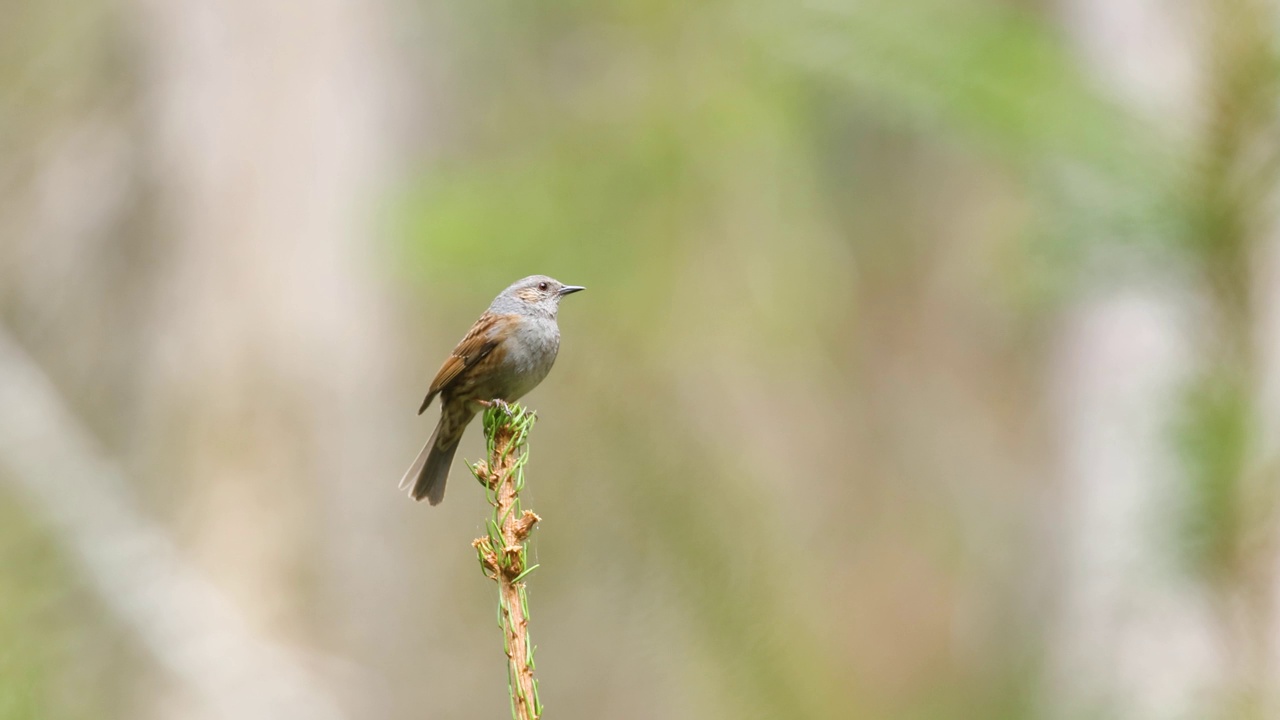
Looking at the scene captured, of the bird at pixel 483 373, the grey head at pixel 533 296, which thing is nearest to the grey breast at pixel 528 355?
the bird at pixel 483 373

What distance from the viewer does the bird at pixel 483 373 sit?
3395mm

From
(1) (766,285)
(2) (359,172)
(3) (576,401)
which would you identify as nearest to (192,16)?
(2) (359,172)

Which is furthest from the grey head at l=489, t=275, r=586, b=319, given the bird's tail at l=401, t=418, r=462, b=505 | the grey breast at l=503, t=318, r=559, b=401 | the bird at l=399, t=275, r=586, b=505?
the bird's tail at l=401, t=418, r=462, b=505

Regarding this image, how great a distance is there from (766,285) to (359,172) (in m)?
3.05

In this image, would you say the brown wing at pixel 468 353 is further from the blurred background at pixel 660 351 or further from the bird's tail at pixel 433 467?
the blurred background at pixel 660 351

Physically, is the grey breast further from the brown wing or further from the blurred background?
the blurred background

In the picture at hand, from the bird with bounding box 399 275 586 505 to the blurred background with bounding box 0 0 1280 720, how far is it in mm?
253

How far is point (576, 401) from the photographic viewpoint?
243 cm

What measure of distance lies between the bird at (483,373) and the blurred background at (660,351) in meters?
0.25

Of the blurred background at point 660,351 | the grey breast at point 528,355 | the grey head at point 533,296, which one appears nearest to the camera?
the blurred background at point 660,351

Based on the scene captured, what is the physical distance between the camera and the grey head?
3652mm

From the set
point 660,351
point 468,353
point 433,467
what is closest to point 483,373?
point 468,353

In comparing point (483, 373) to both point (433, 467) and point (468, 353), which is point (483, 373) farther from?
point (433, 467)

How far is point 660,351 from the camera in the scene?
3484 millimetres
